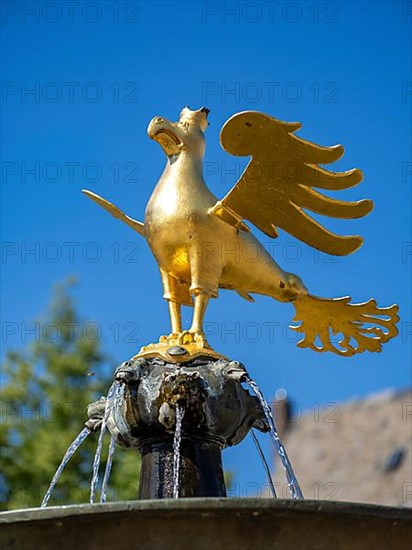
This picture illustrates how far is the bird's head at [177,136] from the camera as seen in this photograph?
5.85m

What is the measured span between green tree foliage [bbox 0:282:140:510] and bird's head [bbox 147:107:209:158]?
22.4ft

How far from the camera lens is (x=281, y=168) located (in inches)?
221

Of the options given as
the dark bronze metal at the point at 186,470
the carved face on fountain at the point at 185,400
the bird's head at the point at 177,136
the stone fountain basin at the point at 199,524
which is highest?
the bird's head at the point at 177,136

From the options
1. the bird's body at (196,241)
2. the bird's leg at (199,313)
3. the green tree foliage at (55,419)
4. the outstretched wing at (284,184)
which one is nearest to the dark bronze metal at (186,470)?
the bird's leg at (199,313)

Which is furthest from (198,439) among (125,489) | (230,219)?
(125,489)

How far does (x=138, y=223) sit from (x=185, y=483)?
1.40 meters

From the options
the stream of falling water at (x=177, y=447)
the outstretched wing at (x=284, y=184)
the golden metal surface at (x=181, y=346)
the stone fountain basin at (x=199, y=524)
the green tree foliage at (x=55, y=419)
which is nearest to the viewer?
the stone fountain basin at (x=199, y=524)

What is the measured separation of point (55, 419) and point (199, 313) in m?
8.54

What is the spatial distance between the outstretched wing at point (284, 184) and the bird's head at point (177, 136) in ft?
1.24

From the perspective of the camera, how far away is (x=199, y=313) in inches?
214

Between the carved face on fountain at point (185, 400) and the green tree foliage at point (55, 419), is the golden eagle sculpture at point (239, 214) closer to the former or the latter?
the carved face on fountain at point (185, 400)

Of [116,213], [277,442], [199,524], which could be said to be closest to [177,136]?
[116,213]

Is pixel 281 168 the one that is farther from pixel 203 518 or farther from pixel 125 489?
pixel 125 489

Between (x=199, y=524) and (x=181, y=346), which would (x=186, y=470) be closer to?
Answer: (x=181, y=346)
